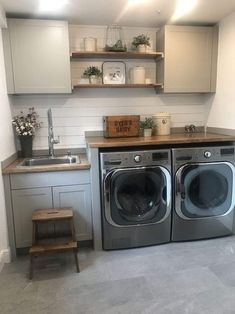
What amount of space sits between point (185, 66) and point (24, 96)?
6.04 feet

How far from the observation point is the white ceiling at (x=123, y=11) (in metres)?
2.28

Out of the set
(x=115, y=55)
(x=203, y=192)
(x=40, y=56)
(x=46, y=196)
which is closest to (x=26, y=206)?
(x=46, y=196)

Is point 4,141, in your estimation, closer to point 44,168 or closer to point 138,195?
point 44,168

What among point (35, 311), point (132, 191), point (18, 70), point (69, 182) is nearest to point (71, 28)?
point (18, 70)

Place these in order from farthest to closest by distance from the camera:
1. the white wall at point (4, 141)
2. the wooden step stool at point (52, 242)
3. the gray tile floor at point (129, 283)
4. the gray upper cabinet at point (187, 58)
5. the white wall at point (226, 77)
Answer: the gray upper cabinet at point (187, 58), the white wall at point (226, 77), the white wall at point (4, 141), the wooden step stool at point (52, 242), the gray tile floor at point (129, 283)

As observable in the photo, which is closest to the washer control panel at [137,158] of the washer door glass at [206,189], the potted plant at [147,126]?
the washer door glass at [206,189]

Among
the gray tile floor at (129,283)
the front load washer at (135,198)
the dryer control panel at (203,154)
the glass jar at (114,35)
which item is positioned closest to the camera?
the gray tile floor at (129,283)

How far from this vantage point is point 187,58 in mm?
2838

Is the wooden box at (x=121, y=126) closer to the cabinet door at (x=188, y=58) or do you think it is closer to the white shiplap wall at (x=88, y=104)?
the white shiplap wall at (x=88, y=104)

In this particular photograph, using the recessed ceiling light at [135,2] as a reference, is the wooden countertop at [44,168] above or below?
below

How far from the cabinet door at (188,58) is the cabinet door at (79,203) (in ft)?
4.85

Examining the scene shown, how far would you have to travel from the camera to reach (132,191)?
2467 millimetres

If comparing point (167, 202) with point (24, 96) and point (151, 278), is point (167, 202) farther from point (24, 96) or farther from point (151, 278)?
point (24, 96)

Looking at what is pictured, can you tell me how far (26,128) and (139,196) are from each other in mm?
1406
